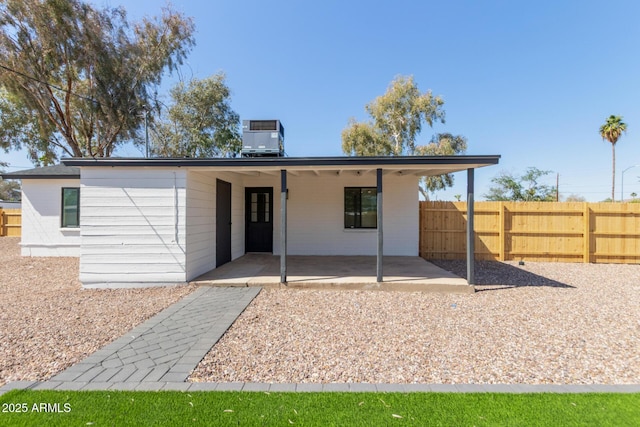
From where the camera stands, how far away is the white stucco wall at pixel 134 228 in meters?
5.64

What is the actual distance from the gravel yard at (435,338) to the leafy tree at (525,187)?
1545 centimetres

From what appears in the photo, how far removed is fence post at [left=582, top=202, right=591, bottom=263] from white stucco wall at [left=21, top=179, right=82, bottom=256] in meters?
15.9

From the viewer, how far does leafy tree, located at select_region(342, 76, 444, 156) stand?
717 inches

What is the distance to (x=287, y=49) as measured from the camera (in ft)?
42.8

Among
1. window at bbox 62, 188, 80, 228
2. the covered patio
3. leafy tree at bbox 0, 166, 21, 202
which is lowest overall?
the covered patio

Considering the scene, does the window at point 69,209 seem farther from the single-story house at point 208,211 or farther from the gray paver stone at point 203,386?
the gray paver stone at point 203,386

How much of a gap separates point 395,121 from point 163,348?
1862cm

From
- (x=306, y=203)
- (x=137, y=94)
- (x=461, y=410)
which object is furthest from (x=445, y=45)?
(x=461, y=410)

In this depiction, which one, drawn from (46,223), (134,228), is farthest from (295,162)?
(46,223)

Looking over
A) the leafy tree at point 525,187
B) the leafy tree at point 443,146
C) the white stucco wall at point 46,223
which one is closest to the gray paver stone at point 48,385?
the white stucco wall at point 46,223

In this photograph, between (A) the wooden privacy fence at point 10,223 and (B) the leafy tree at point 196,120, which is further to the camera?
(B) the leafy tree at point 196,120

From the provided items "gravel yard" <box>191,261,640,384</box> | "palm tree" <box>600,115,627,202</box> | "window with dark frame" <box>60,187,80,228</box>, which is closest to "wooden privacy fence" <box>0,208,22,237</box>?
"window with dark frame" <box>60,187,80,228</box>

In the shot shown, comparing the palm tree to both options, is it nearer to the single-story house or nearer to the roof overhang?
the single-story house

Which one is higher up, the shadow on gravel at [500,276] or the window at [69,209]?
the window at [69,209]
